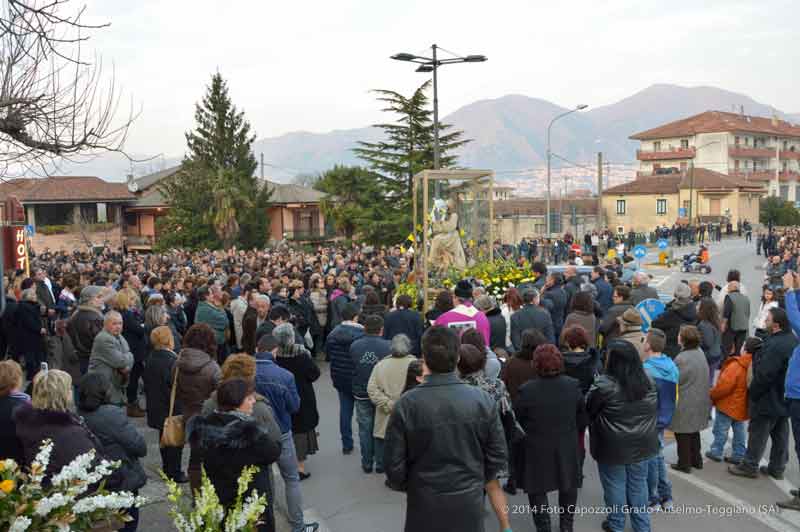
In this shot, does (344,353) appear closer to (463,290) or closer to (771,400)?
(463,290)

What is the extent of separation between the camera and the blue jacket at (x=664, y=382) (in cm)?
650

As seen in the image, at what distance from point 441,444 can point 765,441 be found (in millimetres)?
4585

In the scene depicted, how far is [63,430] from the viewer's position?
4438 millimetres

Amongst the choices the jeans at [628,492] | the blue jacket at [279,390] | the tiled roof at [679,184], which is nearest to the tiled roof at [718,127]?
the tiled roof at [679,184]

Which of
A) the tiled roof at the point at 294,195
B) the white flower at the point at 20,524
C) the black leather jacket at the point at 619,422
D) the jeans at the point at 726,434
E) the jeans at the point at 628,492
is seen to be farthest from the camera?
the tiled roof at the point at 294,195

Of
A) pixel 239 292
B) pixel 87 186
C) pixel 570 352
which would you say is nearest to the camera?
pixel 570 352

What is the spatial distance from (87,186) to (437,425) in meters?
53.7

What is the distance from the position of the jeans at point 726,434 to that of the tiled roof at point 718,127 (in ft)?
251

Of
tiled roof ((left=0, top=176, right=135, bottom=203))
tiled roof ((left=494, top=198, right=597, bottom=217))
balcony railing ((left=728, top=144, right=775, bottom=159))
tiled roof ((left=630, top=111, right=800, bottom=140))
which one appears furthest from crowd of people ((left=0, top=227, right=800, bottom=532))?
balcony railing ((left=728, top=144, right=775, bottom=159))

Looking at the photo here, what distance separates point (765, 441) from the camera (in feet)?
22.8

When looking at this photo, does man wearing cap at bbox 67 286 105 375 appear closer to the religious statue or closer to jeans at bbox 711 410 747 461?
the religious statue

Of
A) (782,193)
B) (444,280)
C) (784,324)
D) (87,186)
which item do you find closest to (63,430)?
(784,324)

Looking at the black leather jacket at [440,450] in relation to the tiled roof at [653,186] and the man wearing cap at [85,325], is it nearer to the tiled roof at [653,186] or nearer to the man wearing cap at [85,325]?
the man wearing cap at [85,325]

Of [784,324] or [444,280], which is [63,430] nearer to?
[784,324]
